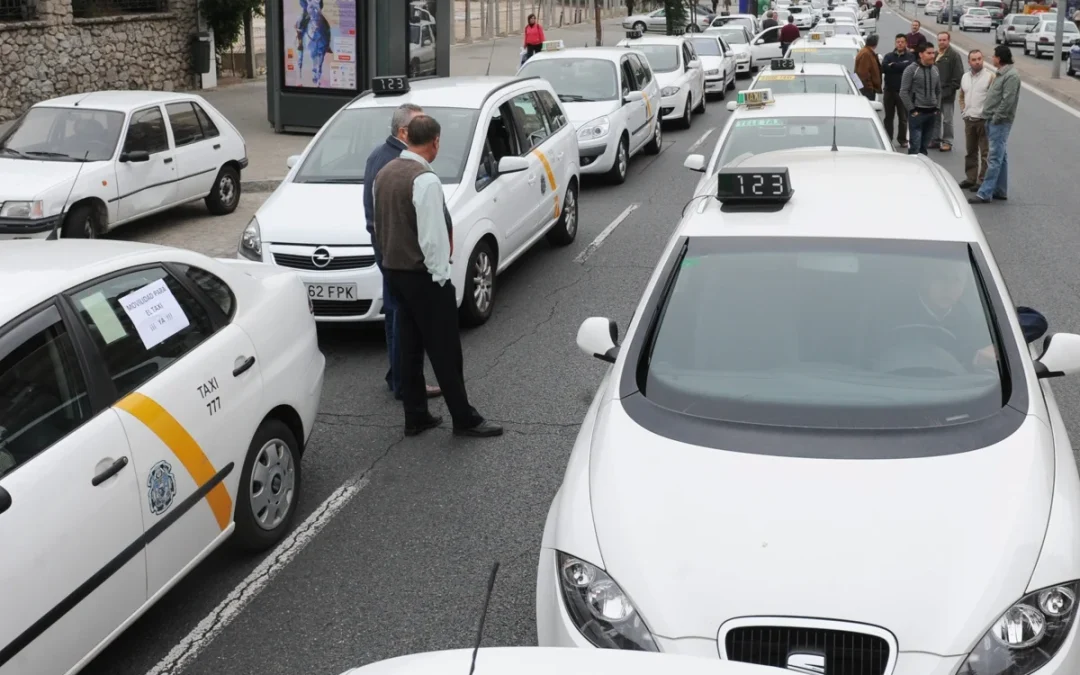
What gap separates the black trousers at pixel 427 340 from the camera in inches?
263

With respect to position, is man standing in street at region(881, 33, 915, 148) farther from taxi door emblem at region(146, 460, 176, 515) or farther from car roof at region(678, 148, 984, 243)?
taxi door emblem at region(146, 460, 176, 515)

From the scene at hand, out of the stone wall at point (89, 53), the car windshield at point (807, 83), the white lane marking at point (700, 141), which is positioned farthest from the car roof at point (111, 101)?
the white lane marking at point (700, 141)

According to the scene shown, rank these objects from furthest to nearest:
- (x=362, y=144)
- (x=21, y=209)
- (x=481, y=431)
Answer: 1. (x=21, y=209)
2. (x=362, y=144)
3. (x=481, y=431)

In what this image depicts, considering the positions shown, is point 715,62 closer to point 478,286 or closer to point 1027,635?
point 478,286

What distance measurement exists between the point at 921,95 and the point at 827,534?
1379 centimetres

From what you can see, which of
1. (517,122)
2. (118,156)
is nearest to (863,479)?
(517,122)

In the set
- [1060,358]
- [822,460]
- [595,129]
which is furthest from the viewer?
[595,129]

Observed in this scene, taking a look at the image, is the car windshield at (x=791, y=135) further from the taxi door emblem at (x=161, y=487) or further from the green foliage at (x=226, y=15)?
the green foliage at (x=226, y=15)

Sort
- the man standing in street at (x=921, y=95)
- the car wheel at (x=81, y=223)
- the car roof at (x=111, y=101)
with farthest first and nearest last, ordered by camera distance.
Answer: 1. the man standing in street at (x=921, y=95)
2. the car roof at (x=111, y=101)
3. the car wheel at (x=81, y=223)

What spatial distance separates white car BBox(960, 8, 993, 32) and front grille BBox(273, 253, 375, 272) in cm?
6275

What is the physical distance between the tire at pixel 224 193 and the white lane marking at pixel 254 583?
8.45 meters

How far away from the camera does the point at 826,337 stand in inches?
174

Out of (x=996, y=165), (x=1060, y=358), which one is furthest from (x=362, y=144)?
(x=996, y=165)

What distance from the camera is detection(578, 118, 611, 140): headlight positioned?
1504cm
